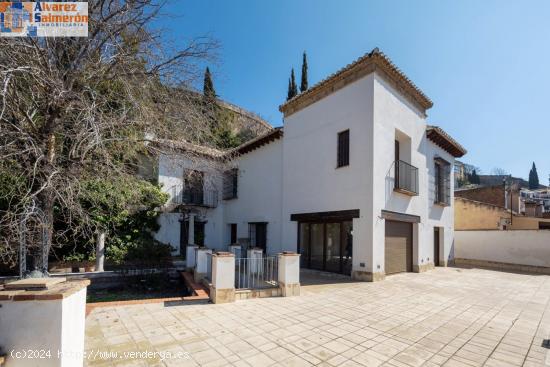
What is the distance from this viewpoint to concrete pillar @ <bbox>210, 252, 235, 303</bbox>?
596 centimetres

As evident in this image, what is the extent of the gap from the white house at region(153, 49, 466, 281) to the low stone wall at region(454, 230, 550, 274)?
4.84 ft

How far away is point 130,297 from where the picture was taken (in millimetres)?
8258

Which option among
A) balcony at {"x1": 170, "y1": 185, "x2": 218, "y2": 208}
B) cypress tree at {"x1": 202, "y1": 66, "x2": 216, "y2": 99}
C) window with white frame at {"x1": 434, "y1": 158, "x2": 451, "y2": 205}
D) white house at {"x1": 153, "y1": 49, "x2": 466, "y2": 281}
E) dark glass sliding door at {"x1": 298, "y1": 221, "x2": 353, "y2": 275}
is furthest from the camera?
balcony at {"x1": 170, "y1": 185, "x2": 218, "y2": 208}

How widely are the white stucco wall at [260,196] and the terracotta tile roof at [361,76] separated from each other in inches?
93.4

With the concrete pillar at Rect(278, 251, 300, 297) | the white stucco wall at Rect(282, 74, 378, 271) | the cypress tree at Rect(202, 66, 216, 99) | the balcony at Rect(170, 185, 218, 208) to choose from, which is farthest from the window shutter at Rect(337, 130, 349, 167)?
the balcony at Rect(170, 185, 218, 208)

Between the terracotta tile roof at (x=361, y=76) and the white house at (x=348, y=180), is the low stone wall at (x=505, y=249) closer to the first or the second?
the white house at (x=348, y=180)

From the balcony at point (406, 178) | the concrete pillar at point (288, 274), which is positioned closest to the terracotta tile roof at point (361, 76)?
the balcony at point (406, 178)

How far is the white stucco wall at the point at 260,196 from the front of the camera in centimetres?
1308

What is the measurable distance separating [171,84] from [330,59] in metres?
7.10

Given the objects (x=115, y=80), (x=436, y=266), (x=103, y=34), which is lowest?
(x=436, y=266)

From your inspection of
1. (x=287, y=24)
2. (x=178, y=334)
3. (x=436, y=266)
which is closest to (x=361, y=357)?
(x=178, y=334)

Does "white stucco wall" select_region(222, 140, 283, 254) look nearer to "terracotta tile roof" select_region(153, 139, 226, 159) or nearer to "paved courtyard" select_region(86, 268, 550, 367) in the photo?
"terracotta tile roof" select_region(153, 139, 226, 159)

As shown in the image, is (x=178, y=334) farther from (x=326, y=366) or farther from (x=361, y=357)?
(x=361, y=357)

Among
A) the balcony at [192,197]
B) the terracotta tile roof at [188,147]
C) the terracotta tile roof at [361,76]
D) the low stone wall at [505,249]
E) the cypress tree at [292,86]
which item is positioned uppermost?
the cypress tree at [292,86]
